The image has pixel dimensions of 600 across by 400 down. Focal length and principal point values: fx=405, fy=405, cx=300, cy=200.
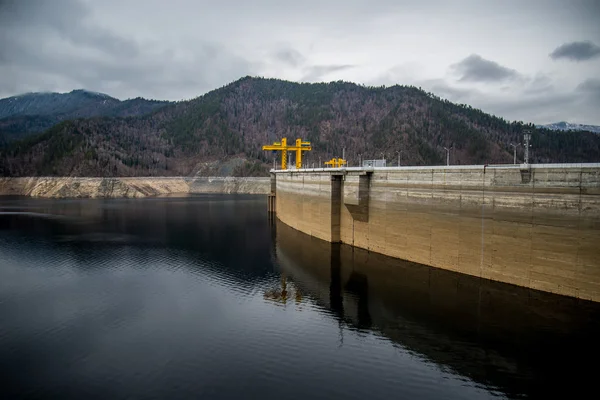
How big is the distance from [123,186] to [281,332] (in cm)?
11243

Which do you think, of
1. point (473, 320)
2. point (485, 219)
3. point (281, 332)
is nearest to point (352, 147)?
point (485, 219)

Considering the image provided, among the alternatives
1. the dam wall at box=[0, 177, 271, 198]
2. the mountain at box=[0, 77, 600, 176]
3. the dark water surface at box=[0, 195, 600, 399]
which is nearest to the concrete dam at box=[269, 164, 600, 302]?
the dark water surface at box=[0, 195, 600, 399]

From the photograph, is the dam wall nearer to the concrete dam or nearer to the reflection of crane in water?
the concrete dam

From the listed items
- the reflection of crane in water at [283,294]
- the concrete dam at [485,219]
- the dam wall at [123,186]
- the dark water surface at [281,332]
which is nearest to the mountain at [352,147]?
the dam wall at [123,186]

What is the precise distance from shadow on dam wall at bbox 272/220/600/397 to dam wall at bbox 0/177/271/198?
10104 cm

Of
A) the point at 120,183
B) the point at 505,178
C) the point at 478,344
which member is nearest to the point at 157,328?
the point at 478,344

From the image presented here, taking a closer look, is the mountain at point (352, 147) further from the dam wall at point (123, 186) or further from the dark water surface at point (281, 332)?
the dark water surface at point (281, 332)

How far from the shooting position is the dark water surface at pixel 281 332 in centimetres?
1488

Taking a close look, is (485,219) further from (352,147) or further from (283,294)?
(352,147)

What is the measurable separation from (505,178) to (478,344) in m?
11.2

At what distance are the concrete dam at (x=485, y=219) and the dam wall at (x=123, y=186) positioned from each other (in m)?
95.2

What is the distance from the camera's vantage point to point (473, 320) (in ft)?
67.7

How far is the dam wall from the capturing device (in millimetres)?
115312

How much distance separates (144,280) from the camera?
28469 mm
